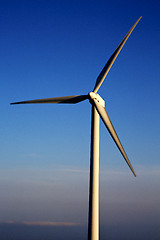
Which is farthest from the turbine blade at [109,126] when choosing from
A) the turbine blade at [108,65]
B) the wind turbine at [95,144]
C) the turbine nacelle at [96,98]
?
the turbine blade at [108,65]

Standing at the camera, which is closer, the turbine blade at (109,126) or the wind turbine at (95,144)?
the wind turbine at (95,144)

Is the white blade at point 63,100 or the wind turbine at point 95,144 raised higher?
the white blade at point 63,100

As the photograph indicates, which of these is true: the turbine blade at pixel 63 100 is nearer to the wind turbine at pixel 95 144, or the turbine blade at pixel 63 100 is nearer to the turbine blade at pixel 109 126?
the wind turbine at pixel 95 144

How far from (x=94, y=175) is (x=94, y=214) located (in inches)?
123

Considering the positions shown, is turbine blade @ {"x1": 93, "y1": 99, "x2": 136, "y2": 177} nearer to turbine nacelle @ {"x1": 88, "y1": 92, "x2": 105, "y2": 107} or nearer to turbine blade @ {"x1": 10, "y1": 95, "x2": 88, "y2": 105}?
turbine nacelle @ {"x1": 88, "y1": 92, "x2": 105, "y2": 107}

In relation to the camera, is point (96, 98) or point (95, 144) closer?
point (95, 144)

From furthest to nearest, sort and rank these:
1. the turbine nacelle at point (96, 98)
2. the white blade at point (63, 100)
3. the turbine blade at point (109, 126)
Answer: 1. the white blade at point (63, 100)
2. the turbine nacelle at point (96, 98)
3. the turbine blade at point (109, 126)

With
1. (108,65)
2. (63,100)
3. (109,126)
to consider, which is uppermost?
(108,65)

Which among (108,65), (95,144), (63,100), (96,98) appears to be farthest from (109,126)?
(108,65)

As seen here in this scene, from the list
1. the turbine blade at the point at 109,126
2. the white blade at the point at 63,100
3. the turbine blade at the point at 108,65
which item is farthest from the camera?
the turbine blade at the point at 108,65

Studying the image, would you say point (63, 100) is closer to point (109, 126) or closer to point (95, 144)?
point (109, 126)

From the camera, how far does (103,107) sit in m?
27.4

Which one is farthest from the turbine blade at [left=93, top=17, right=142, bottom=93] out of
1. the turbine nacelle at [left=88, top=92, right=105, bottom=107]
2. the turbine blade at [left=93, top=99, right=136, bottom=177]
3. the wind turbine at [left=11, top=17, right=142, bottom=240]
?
the turbine blade at [left=93, top=99, right=136, bottom=177]

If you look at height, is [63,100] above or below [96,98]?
above
